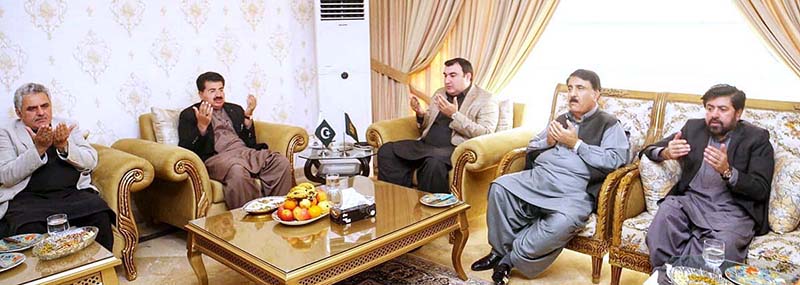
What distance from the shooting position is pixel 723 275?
6.46 ft

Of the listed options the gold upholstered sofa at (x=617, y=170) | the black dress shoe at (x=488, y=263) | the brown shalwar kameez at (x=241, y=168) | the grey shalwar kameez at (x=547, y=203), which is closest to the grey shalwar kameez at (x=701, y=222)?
the gold upholstered sofa at (x=617, y=170)

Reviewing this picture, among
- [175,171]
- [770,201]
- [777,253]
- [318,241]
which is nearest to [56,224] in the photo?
[175,171]

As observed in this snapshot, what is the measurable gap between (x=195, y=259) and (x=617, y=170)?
2029 mm

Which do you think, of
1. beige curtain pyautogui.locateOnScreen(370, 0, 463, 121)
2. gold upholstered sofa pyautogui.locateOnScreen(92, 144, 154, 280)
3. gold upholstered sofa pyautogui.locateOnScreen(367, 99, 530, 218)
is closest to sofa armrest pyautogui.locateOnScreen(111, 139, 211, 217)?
gold upholstered sofa pyautogui.locateOnScreen(92, 144, 154, 280)

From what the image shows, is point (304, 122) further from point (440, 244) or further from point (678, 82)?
point (678, 82)

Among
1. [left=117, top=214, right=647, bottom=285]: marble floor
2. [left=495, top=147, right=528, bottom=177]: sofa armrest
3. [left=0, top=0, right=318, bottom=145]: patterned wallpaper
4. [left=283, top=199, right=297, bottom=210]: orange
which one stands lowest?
[left=117, top=214, right=647, bottom=285]: marble floor

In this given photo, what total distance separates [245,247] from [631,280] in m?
1.86

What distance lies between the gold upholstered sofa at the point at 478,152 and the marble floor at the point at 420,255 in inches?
10.4

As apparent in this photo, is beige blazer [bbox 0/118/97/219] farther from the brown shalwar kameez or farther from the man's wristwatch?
the man's wristwatch

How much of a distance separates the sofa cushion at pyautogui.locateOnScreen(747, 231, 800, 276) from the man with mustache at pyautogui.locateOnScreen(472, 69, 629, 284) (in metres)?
0.70

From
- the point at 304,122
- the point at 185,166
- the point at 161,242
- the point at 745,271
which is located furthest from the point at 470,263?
the point at 304,122

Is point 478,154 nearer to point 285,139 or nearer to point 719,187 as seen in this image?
point 719,187

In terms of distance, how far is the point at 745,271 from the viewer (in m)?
A: 1.97

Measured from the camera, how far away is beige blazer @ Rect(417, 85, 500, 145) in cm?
366
